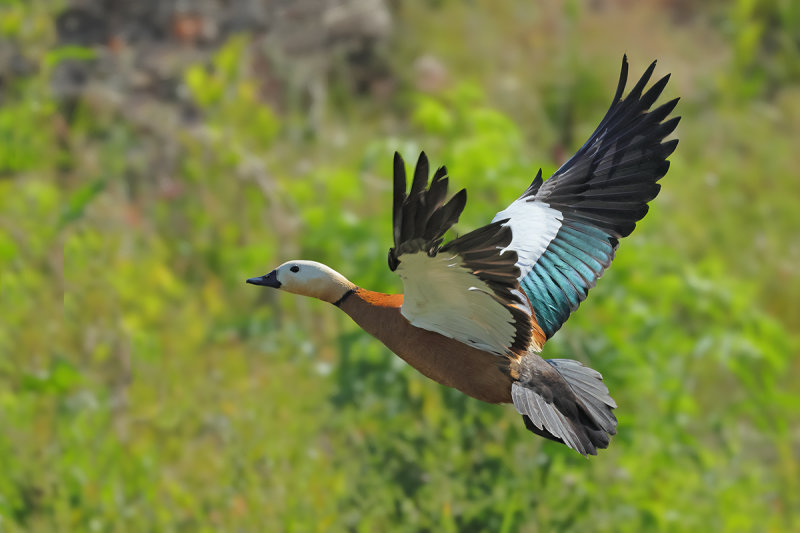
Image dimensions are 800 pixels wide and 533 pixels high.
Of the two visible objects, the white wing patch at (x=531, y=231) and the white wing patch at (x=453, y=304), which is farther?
the white wing patch at (x=531, y=231)

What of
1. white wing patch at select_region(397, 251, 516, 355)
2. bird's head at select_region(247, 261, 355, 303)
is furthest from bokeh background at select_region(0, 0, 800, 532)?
bird's head at select_region(247, 261, 355, 303)

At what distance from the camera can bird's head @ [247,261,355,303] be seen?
1650mm

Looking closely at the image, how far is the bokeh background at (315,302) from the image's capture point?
2.92 meters

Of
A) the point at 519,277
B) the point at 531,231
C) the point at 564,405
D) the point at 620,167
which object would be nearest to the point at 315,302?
the point at 531,231

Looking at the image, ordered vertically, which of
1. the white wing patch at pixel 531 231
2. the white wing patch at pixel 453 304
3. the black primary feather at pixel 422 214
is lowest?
the white wing patch at pixel 453 304

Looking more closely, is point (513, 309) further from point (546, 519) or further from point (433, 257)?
point (546, 519)

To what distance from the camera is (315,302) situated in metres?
3.87

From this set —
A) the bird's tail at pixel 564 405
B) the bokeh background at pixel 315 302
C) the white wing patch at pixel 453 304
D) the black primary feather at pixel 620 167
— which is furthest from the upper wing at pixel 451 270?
the bokeh background at pixel 315 302

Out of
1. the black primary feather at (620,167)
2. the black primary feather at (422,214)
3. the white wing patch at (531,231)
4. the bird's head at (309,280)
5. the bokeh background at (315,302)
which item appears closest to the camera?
the black primary feather at (422,214)

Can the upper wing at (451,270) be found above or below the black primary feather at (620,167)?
below

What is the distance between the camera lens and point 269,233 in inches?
186

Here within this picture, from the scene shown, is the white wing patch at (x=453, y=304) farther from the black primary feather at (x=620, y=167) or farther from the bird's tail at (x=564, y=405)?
the black primary feather at (x=620, y=167)

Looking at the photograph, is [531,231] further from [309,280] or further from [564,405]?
[309,280]

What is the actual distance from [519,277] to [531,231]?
617 mm
